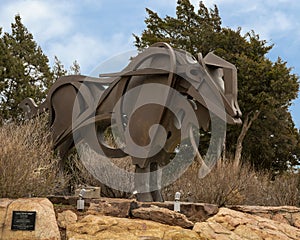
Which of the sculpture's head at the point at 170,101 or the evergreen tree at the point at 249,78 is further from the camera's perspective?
the evergreen tree at the point at 249,78

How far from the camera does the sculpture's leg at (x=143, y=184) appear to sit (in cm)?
675

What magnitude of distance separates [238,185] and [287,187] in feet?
7.64

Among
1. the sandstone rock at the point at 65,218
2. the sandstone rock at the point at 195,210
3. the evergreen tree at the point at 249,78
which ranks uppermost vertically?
the evergreen tree at the point at 249,78

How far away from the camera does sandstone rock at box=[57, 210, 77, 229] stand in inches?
227

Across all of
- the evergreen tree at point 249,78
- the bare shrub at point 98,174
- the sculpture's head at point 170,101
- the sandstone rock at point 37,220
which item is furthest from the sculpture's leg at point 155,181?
the evergreen tree at point 249,78

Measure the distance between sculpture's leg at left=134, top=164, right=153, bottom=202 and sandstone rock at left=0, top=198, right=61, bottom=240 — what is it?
1.52 m

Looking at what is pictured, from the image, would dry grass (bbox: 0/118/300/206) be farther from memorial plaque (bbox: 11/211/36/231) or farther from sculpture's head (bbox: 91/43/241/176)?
sculpture's head (bbox: 91/43/241/176)

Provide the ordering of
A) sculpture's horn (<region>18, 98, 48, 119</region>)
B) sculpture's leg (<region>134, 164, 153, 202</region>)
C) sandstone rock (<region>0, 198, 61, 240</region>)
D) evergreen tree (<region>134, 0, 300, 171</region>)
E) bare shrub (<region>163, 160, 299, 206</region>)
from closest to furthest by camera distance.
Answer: sandstone rock (<region>0, 198, 61, 240</region>) → sculpture's leg (<region>134, 164, 153, 202</region>) → bare shrub (<region>163, 160, 299, 206</region>) → sculpture's horn (<region>18, 98, 48, 119</region>) → evergreen tree (<region>134, 0, 300, 171</region>)

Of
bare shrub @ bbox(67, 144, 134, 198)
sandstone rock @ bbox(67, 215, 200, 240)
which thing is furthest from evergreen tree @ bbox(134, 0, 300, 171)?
sandstone rock @ bbox(67, 215, 200, 240)

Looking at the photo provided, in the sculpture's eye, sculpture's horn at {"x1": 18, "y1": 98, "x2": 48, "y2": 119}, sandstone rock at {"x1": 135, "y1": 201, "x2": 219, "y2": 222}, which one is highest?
sculpture's horn at {"x1": 18, "y1": 98, "x2": 48, "y2": 119}

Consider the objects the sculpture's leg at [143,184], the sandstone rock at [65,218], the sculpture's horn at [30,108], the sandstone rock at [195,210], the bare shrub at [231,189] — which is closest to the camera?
the sandstone rock at [65,218]

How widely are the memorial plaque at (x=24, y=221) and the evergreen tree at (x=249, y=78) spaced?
42.0 ft

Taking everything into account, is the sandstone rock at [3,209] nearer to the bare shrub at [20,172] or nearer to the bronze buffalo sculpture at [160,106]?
the bare shrub at [20,172]

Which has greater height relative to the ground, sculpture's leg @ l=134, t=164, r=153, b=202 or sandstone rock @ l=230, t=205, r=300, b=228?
sculpture's leg @ l=134, t=164, r=153, b=202
